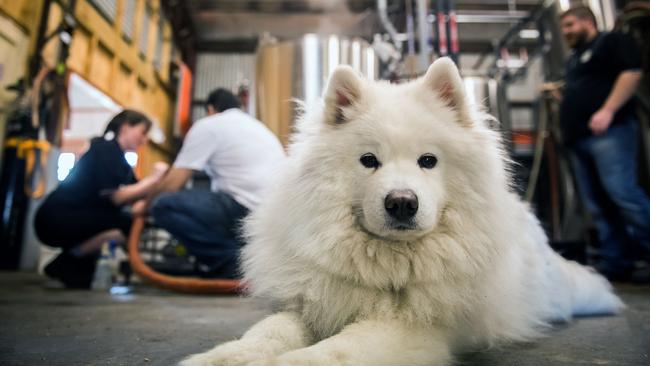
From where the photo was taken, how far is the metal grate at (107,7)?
653cm

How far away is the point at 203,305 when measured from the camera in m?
2.26

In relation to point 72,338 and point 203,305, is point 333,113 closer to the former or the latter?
point 72,338

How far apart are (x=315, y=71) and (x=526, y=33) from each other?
498 centimetres

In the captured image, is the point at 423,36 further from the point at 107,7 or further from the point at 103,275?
the point at 107,7

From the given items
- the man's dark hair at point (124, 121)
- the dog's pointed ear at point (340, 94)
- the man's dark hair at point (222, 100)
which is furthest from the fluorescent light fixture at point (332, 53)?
the dog's pointed ear at point (340, 94)

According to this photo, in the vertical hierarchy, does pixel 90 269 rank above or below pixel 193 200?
below

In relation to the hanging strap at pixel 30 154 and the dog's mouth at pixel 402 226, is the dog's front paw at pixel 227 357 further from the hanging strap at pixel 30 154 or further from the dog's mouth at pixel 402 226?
the hanging strap at pixel 30 154

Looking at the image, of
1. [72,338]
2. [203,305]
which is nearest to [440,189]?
[72,338]

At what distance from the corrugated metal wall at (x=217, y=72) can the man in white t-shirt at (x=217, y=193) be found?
7.65 metres

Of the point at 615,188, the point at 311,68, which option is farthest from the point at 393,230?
the point at 311,68

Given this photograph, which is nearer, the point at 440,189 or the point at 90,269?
the point at 440,189

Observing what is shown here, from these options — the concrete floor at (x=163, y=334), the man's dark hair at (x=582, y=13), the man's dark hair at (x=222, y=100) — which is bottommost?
the concrete floor at (x=163, y=334)

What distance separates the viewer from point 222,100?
314 cm

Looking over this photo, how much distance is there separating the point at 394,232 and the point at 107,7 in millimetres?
7493
